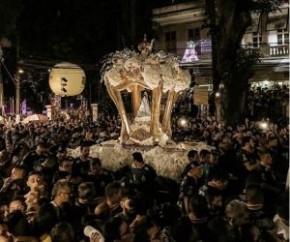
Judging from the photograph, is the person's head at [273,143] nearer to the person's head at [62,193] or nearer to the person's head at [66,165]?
the person's head at [66,165]

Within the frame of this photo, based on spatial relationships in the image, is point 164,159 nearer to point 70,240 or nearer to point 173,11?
point 70,240

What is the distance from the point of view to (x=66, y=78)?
15.7 meters

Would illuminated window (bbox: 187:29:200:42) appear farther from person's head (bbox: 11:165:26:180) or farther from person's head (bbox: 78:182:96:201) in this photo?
person's head (bbox: 78:182:96:201)

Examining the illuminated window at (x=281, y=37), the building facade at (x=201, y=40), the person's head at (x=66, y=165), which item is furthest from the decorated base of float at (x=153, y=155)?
the illuminated window at (x=281, y=37)

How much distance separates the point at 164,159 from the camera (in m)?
11.3

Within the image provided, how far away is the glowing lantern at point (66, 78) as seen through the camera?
15656mm

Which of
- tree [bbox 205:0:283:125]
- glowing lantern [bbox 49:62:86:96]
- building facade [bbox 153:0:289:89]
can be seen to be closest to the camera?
glowing lantern [bbox 49:62:86:96]

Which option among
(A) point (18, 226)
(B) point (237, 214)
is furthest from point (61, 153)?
(B) point (237, 214)

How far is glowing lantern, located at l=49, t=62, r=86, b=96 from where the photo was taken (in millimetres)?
15656

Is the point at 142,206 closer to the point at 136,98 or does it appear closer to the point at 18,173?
the point at 18,173

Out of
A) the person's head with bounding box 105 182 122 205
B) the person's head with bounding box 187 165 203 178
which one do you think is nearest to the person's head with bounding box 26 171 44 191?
the person's head with bounding box 105 182 122 205

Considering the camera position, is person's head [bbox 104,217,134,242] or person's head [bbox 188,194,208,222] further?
person's head [bbox 188,194,208,222]

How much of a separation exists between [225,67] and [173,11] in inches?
506

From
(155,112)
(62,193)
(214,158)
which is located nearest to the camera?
(62,193)
